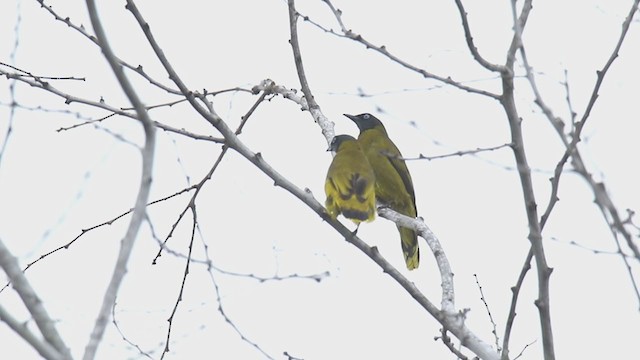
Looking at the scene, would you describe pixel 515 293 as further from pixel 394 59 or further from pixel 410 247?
pixel 410 247

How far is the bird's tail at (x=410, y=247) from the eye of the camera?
7.86 meters

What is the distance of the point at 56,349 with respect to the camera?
97.2 inches

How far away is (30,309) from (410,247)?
5486 mm

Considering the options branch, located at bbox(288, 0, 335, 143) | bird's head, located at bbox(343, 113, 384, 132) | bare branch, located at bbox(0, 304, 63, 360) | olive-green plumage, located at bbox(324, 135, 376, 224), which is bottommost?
bare branch, located at bbox(0, 304, 63, 360)

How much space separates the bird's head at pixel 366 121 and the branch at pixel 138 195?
6333 millimetres

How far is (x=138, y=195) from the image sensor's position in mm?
2621

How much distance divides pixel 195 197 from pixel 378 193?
9.96 feet

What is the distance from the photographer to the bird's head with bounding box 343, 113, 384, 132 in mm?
8914

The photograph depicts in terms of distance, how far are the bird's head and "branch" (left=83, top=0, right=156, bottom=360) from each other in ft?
20.8

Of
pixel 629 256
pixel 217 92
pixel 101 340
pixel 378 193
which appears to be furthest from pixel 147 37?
pixel 378 193

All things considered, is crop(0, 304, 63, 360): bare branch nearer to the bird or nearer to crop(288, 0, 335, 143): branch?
crop(288, 0, 335, 143): branch

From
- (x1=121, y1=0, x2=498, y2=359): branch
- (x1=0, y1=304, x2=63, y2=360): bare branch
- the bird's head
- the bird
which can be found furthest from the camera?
the bird's head

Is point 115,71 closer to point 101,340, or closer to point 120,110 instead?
point 101,340

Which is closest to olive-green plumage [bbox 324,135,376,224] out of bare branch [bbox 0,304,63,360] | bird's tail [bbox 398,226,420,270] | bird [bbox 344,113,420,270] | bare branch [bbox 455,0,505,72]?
bird [bbox 344,113,420,270]
